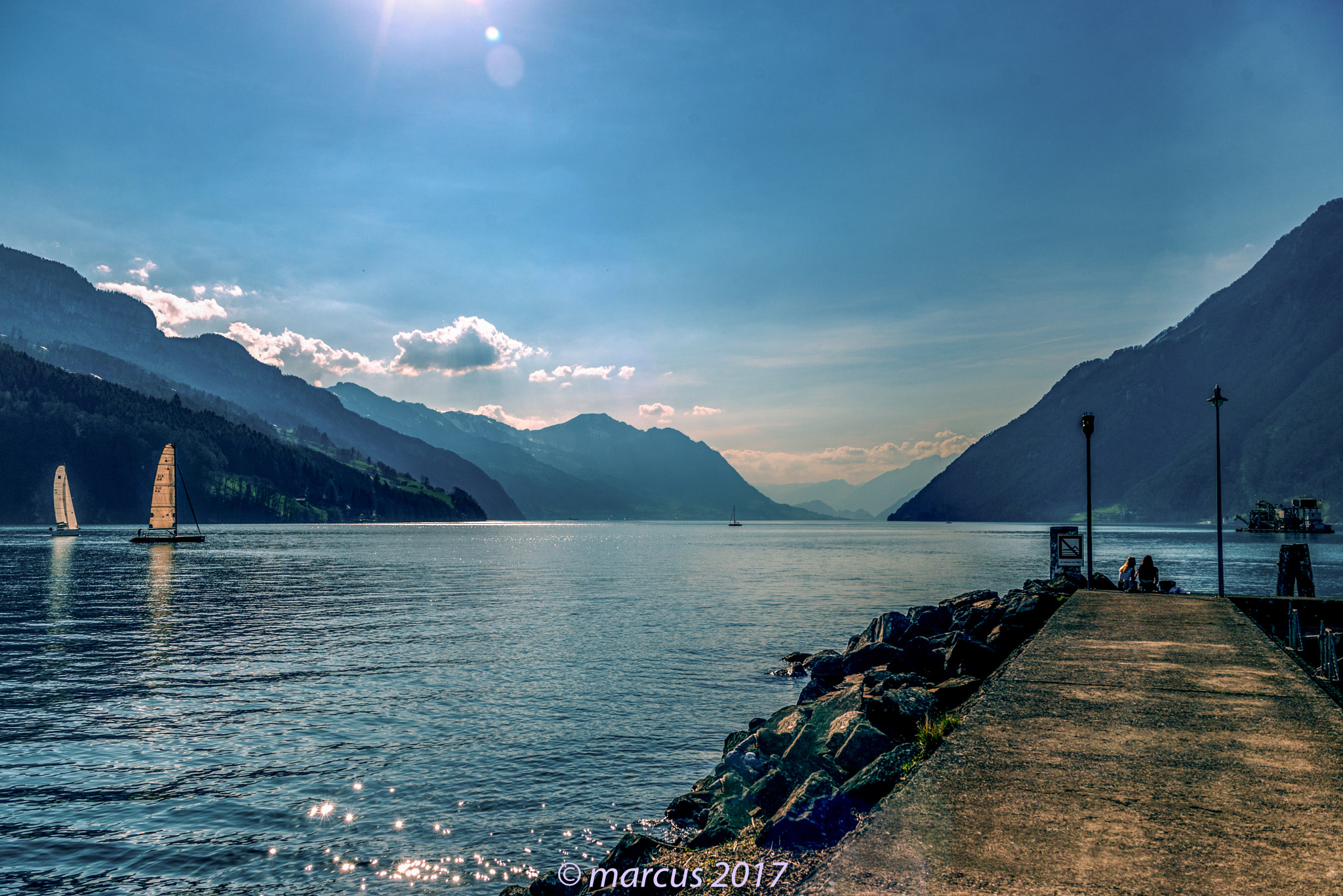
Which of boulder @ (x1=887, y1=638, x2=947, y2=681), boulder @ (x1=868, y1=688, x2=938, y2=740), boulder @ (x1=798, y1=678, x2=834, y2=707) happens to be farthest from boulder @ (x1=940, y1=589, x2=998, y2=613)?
boulder @ (x1=868, y1=688, x2=938, y2=740)

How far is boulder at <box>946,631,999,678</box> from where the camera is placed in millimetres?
19172

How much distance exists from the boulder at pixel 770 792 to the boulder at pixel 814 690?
340 inches

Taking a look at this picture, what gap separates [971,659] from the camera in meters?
19.5

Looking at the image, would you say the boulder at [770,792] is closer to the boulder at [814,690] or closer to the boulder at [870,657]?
the boulder at [814,690]

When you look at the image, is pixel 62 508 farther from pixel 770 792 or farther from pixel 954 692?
pixel 954 692

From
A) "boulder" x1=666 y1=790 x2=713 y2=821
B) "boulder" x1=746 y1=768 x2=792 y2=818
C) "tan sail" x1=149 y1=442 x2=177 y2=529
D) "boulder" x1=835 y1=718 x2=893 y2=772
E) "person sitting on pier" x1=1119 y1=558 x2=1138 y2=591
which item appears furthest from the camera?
"tan sail" x1=149 y1=442 x2=177 y2=529

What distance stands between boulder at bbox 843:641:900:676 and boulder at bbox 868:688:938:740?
841 cm

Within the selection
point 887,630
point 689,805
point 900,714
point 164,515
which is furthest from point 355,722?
point 164,515

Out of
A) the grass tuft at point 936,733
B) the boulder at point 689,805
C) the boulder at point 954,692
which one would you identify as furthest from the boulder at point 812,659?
the grass tuft at point 936,733

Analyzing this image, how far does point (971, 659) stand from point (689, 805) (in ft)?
32.4

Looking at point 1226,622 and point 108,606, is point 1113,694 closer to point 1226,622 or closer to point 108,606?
point 1226,622

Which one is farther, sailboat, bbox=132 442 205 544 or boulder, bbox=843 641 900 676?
sailboat, bbox=132 442 205 544

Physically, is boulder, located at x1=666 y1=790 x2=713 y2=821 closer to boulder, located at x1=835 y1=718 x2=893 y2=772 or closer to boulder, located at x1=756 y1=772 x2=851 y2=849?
boulder, located at x1=835 y1=718 x2=893 y2=772

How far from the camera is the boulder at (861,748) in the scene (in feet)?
39.4
